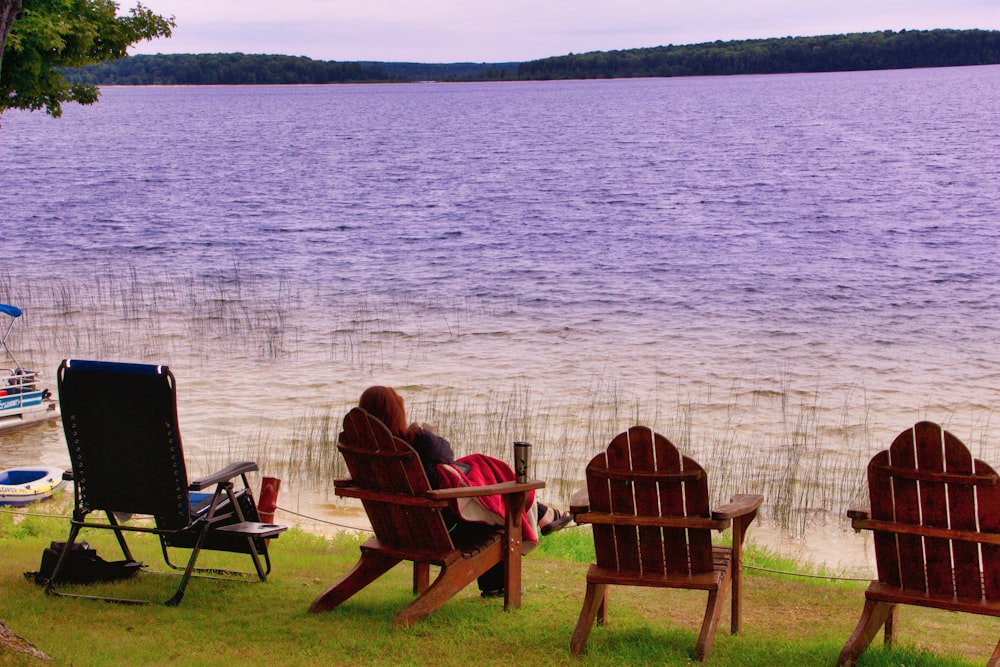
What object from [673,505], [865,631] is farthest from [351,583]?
[865,631]

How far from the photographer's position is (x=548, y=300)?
22.5m

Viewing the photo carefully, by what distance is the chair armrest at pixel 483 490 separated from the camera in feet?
15.2

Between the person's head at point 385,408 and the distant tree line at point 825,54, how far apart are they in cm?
16422

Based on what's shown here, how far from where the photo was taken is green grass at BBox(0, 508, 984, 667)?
4371 mm

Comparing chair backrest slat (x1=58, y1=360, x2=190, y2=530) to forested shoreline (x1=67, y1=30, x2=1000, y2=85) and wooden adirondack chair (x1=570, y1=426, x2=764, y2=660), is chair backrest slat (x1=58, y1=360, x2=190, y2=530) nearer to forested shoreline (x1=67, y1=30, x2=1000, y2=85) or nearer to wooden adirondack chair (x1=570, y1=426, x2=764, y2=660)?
wooden adirondack chair (x1=570, y1=426, x2=764, y2=660)

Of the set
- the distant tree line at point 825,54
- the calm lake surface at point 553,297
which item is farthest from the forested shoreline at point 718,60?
the calm lake surface at point 553,297

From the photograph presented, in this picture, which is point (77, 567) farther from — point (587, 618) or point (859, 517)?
point (859, 517)

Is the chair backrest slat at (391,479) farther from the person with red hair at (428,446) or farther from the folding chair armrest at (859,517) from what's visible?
the folding chair armrest at (859,517)

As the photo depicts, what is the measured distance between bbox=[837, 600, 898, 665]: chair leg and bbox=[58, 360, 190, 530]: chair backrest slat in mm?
3054

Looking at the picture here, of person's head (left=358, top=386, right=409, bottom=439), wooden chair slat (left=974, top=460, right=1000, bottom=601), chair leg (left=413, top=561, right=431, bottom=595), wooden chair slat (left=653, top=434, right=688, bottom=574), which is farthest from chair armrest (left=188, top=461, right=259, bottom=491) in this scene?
wooden chair slat (left=974, top=460, right=1000, bottom=601)

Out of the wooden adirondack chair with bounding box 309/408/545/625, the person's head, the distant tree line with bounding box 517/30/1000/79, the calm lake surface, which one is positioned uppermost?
the distant tree line with bounding box 517/30/1000/79

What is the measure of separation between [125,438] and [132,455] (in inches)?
3.5

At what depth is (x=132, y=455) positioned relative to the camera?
496 centimetres

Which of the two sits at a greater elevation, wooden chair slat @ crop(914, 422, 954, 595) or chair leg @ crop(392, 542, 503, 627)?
wooden chair slat @ crop(914, 422, 954, 595)
